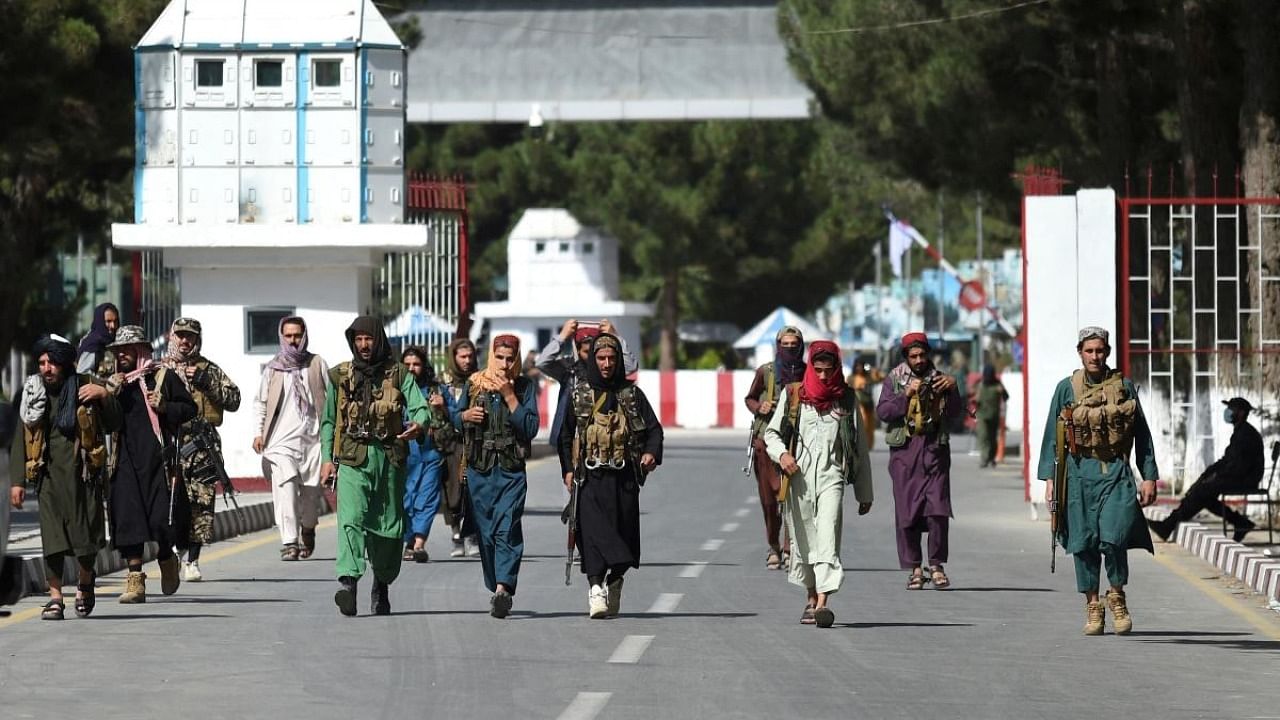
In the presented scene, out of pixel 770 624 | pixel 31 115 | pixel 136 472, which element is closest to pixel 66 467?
pixel 136 472

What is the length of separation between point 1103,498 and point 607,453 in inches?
109

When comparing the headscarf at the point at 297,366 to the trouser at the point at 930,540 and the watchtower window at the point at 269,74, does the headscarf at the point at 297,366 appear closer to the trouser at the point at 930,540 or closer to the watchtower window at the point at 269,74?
the trouser at the point at 930,540

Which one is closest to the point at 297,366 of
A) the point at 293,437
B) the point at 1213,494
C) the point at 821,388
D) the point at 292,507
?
the point at 293,437

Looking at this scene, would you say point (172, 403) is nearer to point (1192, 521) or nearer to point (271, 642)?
point (271, 642)

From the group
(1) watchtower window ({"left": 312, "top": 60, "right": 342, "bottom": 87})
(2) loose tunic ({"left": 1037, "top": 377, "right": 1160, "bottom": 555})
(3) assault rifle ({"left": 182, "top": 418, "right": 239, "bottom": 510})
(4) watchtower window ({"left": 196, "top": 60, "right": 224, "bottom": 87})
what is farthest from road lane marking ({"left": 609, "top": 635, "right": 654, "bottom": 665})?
(4) watchtower window ({"left": 196, "top": 60, "right": 224, "bottom": 87})

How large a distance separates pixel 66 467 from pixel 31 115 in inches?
588

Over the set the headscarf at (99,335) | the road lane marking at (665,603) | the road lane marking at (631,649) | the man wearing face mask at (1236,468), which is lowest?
the road lane marking at (665,603)

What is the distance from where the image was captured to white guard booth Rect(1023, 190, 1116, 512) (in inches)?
961

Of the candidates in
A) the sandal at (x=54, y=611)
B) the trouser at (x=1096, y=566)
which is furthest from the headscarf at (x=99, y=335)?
the trouser at (x=1096, y=566)

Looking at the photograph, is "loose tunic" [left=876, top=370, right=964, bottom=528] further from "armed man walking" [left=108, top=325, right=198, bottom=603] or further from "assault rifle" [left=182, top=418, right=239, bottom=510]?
"armed man walking" [left=108, top=325, right=198, bottom=603]

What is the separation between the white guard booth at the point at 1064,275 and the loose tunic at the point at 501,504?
1043 cm

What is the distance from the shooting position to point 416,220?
3222 centimetres

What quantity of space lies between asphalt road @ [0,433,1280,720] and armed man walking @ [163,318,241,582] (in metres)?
0.54

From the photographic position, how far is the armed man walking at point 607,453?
14672 mm
